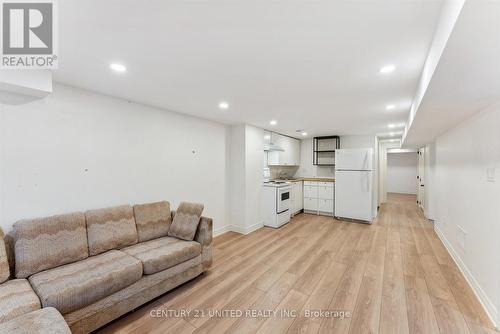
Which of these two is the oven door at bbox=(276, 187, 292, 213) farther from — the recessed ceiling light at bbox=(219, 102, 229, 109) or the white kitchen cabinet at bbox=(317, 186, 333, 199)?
the recessed ceiling light at bbox=(219, 102, 229, 109)

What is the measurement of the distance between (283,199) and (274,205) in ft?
1.14

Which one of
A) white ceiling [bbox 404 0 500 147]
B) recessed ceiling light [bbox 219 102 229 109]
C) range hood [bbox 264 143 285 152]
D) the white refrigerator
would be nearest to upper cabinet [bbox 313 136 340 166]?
the white refrigerator

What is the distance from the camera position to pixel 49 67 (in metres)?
1.89

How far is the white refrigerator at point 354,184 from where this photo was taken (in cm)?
491

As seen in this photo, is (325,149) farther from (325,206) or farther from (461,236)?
(461,236)

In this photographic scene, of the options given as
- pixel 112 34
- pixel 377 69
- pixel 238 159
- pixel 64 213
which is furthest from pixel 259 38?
pixel 238 159

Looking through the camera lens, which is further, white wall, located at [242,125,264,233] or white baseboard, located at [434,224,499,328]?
white wall, located at [242,125,264,233]

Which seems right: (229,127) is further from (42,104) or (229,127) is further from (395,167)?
(395,167)

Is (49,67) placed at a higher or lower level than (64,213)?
higher

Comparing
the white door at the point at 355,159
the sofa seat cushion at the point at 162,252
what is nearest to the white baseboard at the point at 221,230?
the sofa seat cushion at the point at 162,252

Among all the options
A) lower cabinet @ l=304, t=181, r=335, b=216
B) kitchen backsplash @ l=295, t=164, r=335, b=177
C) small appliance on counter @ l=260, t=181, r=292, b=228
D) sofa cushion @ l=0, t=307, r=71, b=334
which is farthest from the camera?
kitchen backsplash @ l=295, t=164, r=335, b=177

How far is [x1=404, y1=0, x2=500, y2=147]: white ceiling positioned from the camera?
84 centimetres

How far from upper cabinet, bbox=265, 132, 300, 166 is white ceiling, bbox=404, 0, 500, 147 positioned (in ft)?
10.4

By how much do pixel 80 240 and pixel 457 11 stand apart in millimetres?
3236
